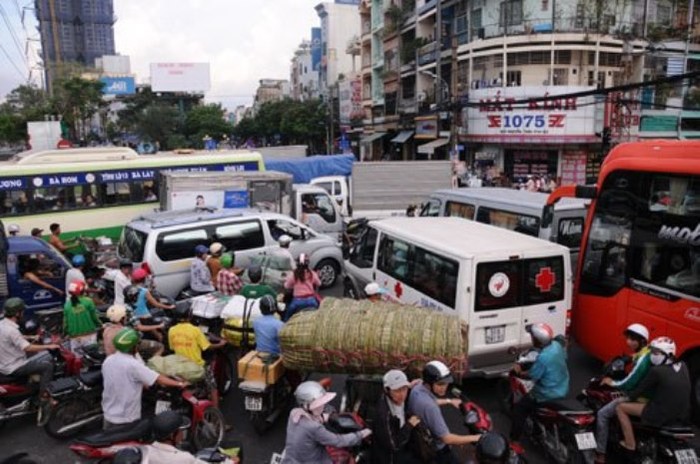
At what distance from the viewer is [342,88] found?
55.9 metres

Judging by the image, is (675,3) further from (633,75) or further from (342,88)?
(342,88)

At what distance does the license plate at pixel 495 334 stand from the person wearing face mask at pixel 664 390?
1.72 m

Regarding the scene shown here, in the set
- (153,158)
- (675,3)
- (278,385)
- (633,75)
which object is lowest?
(278,385)

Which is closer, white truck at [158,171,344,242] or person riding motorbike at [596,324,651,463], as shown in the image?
person riding motorbike at [596,324,651,463]

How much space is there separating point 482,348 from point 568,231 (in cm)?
467

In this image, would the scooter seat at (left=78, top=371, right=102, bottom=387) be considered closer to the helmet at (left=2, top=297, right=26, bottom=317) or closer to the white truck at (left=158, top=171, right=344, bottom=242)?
the helmet at (left=2, top=297, right=26, bottom=317)

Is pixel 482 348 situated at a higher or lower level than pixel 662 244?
lower

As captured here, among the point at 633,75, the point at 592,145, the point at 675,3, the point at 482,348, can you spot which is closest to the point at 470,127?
→ the point at 592,145

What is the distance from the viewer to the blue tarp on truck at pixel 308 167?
2280 centimetres

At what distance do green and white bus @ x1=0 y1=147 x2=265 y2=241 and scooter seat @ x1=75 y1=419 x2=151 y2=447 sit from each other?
1174cm

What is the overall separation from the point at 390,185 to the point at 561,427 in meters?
14.6

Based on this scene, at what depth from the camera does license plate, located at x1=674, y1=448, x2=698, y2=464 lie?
490 centimetres

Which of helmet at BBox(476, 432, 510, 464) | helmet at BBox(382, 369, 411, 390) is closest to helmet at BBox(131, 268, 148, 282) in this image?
helmet at BBox(382, 369, 411, 390)

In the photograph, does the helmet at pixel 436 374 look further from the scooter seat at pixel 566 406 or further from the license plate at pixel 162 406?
the license plate at pixel 162 406
